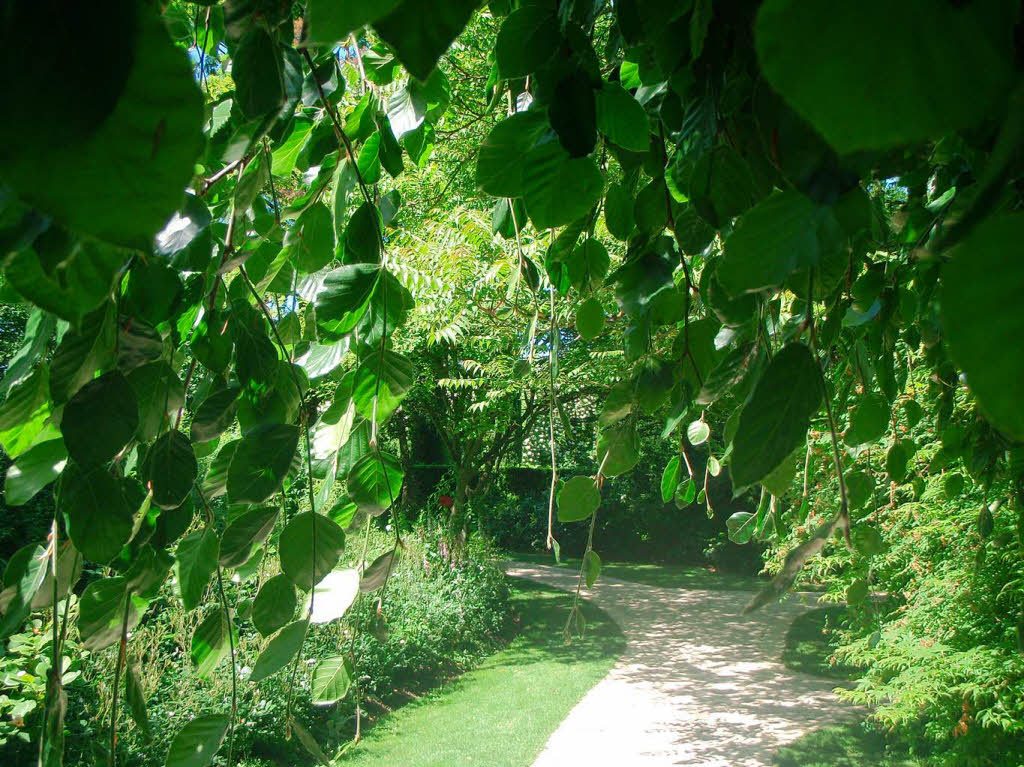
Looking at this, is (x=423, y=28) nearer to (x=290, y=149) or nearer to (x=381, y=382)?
(x=381, y=382)

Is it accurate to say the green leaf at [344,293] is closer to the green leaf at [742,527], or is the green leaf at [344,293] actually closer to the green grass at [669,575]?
the green leaf at [742,527]

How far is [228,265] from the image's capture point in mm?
578

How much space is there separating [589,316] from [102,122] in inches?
28.5

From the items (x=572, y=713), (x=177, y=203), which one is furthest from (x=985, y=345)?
(x=572, y=713)

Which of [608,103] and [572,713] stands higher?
[608,103]

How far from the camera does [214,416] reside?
2.02ft

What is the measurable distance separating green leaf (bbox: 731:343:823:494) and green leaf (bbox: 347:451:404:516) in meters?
0.35

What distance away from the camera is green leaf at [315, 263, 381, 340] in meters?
0.55

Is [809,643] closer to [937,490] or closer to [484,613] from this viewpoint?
[484,613]

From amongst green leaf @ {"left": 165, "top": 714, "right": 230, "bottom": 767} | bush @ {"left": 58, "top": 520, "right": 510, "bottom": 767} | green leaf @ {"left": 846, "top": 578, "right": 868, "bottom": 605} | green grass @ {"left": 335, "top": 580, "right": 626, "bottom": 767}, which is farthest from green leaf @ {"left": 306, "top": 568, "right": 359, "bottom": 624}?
green grass @ {"left": 335, "top": 580, "right": 626, "bottom": 767}

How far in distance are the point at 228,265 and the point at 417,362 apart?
23.0 feet

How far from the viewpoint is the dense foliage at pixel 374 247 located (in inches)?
5.5

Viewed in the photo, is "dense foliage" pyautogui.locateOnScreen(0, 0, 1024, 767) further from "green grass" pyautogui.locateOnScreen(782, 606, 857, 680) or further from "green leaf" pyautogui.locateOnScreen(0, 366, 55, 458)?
"green grass" pyautogui.locateOnScreen(782, 606, 857, 680)

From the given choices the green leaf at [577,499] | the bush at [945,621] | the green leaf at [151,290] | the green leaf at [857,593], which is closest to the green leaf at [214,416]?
the green leaf at [151,290]
